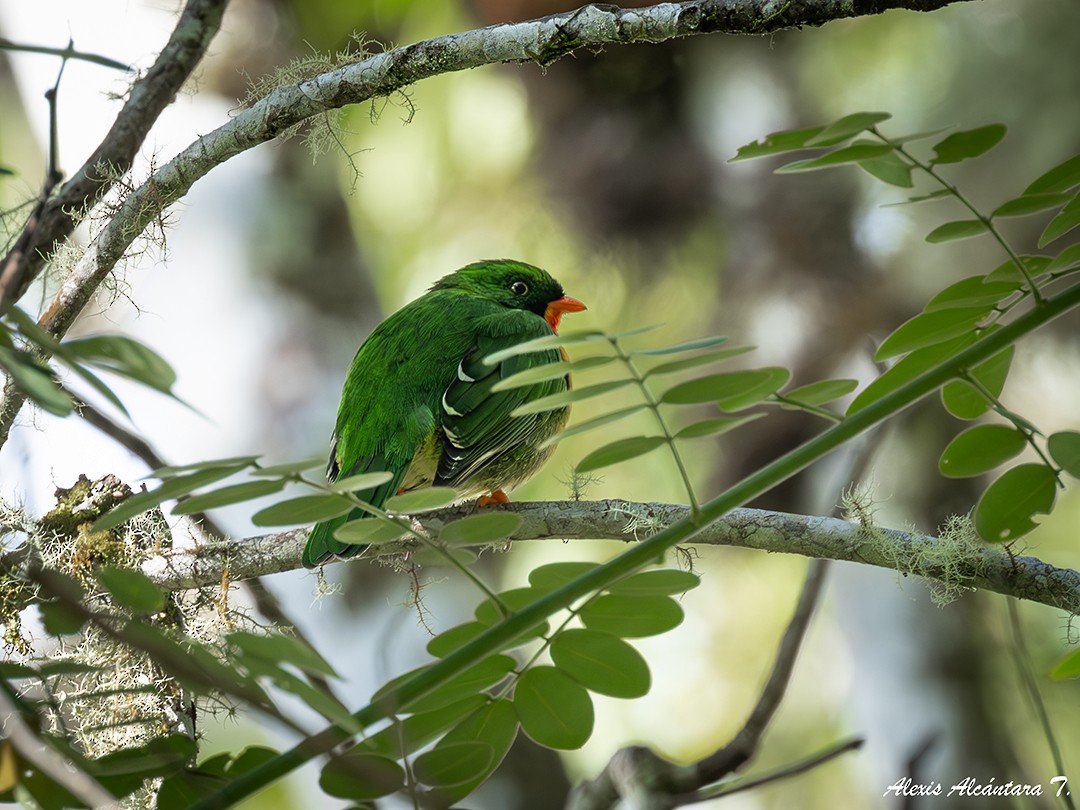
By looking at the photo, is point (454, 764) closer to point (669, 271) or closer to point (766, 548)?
point (766, 548)

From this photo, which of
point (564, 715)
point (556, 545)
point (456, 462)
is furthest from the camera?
point (556, 545)

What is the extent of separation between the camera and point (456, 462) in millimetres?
3049

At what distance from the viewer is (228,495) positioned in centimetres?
101

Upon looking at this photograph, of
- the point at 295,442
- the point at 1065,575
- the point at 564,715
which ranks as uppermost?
the point at 295,442

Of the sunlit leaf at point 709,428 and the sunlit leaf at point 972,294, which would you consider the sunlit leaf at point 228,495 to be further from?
the sunlit leaf at point 972,294

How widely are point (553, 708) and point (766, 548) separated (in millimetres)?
1073

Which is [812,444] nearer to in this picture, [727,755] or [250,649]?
[250,649]

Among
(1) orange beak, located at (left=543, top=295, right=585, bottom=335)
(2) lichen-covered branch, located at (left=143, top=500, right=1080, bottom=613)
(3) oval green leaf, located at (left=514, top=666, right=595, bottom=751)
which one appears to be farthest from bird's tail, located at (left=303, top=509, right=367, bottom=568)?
(1) orange beak, located at (left=543, top=295, right=585, bottom=335)

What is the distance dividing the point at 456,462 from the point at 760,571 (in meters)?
3.63

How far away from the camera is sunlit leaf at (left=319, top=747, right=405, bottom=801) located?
2.92ft

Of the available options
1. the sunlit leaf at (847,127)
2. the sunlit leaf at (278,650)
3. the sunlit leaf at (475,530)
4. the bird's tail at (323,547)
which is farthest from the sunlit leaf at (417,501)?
the bird's tail at (323,547)

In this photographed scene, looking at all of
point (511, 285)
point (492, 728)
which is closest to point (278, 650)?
point (492, 728)

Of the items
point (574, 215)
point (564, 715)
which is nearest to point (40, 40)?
point (574, 215)

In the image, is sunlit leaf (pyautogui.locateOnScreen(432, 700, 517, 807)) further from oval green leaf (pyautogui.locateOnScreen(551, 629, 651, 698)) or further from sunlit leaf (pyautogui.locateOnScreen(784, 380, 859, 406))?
sunlit leaf (pyautogui.locateOnScreen(784, 380, 859, 406))
